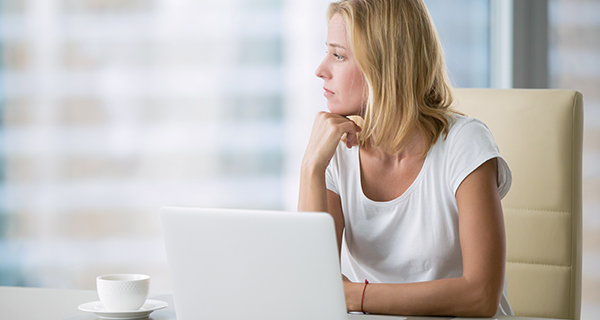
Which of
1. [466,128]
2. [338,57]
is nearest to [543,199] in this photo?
[466,128]

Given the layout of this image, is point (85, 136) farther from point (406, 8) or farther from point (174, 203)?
point (406, 8)

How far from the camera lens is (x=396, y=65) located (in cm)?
116

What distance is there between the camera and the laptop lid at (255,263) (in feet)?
1.94

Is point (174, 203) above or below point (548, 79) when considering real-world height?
below

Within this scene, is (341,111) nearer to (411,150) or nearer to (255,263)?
(411,150)

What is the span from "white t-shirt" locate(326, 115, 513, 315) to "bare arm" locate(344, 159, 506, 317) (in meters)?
0.05

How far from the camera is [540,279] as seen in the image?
1.31 metres

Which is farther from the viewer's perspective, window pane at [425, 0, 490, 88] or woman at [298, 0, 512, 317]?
window pane at [425, 0, 490, 88]

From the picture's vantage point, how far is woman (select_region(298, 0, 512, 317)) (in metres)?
1.12

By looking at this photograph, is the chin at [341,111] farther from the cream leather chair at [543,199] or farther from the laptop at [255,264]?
the laptop at [255,264]

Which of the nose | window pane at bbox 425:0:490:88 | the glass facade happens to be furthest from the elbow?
window pane at bbox 425:0:490:88

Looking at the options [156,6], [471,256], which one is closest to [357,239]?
[471,256]

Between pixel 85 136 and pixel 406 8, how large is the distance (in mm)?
1784

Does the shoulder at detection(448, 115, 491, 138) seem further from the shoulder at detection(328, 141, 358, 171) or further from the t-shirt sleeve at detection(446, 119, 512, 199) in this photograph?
the shoulder at detection(328, 141, 358, 171)
